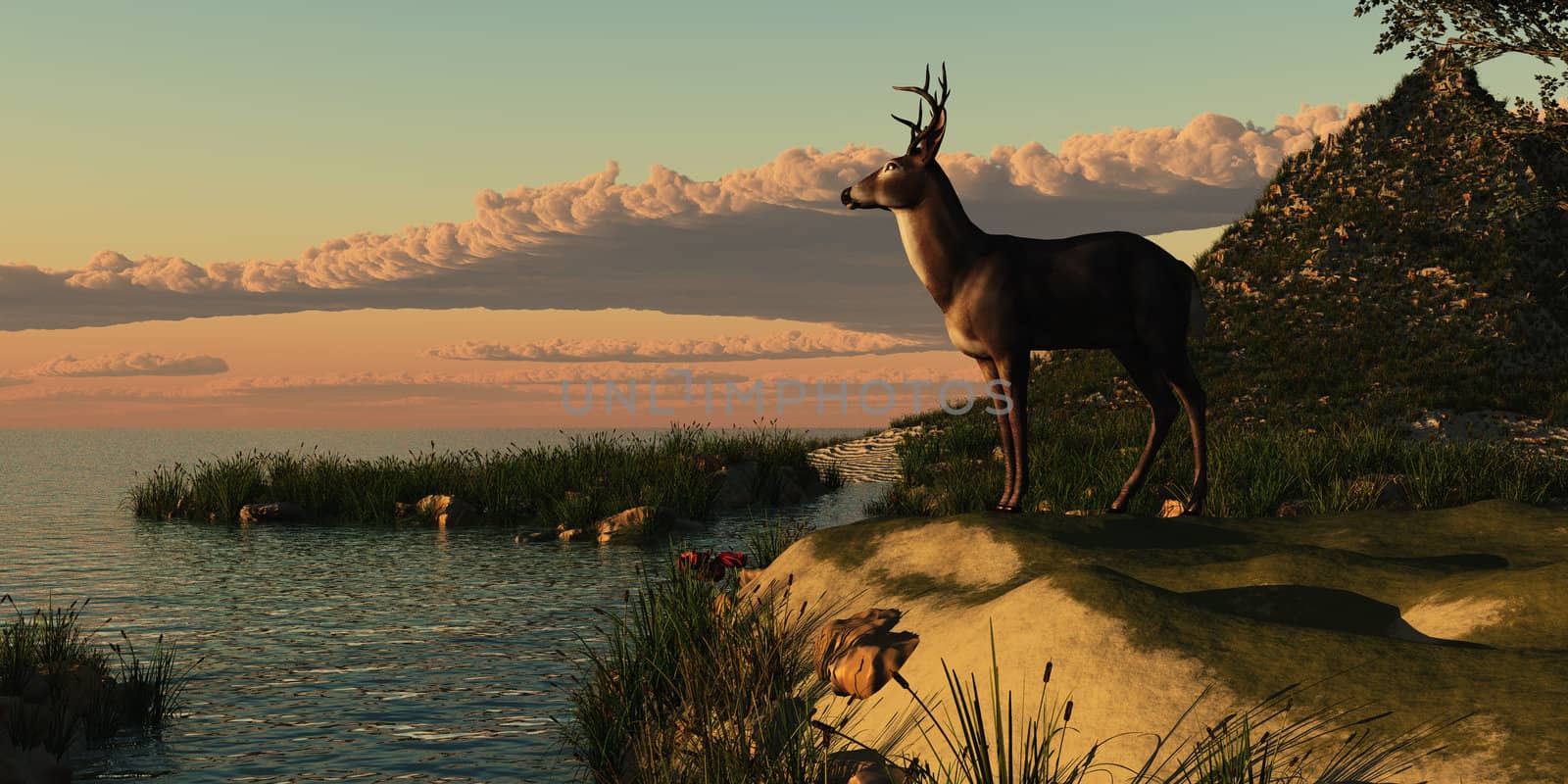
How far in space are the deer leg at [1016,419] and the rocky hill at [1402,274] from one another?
29.7m

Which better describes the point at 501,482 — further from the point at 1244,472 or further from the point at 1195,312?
the point at 1195,312

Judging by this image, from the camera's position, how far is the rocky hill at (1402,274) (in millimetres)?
43281

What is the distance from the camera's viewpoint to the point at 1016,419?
36.8ft

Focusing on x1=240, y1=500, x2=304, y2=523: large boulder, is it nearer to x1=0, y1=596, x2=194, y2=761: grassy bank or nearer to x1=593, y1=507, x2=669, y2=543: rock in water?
x1=593, y1=507, x2=669, y2=543: rock in water

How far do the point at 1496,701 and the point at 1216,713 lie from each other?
1194mm

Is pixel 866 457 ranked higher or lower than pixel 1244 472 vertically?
lower

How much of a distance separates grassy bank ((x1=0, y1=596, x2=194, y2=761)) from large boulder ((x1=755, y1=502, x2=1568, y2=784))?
17.5ft

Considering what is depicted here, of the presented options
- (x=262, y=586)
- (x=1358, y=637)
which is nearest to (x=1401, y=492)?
(x=1358, y=637)

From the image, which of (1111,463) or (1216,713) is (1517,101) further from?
(1216,713)

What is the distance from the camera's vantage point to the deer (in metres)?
11.5

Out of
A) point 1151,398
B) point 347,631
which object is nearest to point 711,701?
point 1151,398

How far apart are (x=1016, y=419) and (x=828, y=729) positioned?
6.46m

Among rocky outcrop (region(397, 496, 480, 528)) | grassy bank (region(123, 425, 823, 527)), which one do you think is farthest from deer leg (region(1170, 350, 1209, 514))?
rocky outcrop (region(397, 496, 480, 528))

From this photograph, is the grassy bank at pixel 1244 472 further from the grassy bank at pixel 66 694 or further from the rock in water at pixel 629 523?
the grassy bank at pixel 66 694
